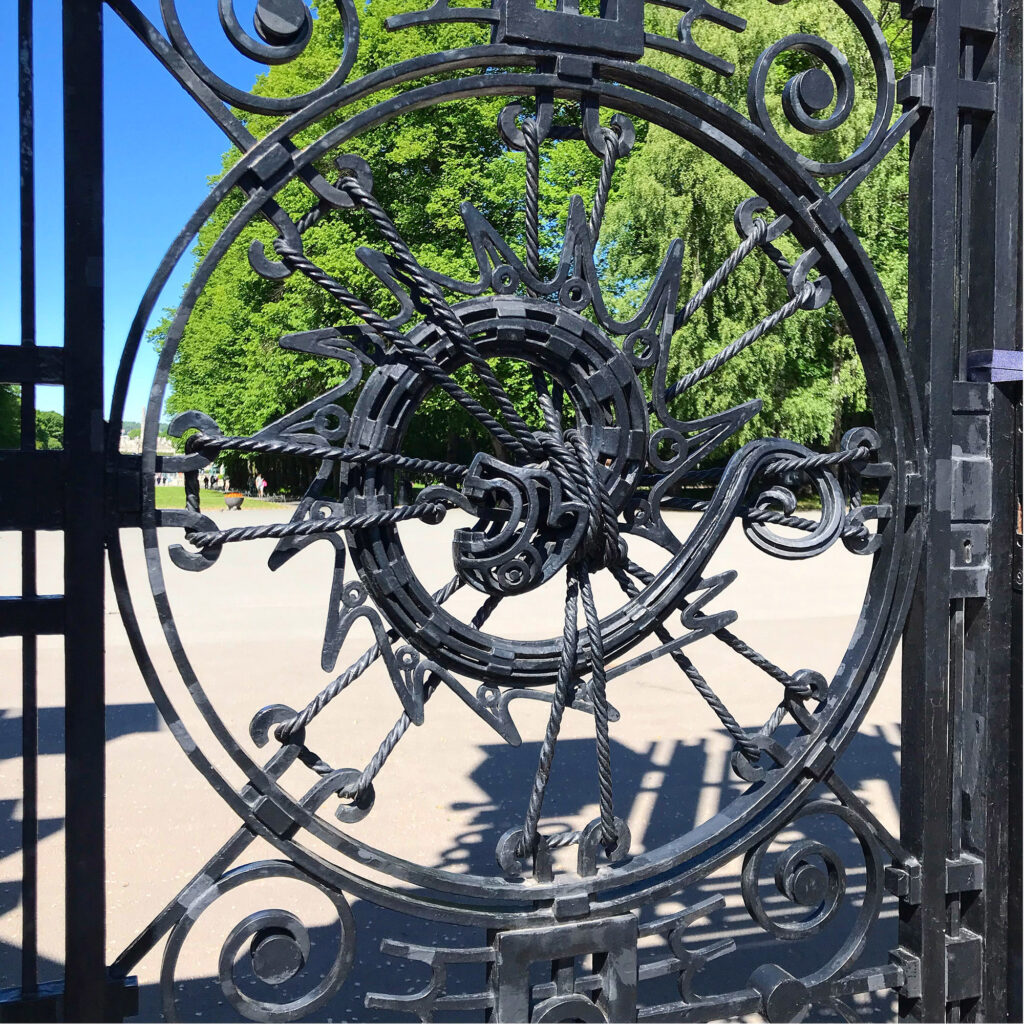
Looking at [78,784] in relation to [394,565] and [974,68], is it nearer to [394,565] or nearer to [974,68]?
[394,565]

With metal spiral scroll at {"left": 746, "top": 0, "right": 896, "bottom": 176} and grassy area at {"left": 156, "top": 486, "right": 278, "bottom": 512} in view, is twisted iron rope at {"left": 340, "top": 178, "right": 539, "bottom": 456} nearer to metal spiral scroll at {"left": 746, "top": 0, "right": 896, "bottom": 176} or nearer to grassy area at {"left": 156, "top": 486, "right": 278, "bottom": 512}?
metal spiral scroll at {"left": 746, "top": 0, "right": 896, "bottom": 176}

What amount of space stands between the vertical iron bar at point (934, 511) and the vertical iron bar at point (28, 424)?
186 cm

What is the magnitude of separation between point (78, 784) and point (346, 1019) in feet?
5.15

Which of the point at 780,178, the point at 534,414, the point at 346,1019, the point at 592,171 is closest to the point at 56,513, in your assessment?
the point at 780,178

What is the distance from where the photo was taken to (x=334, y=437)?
1.80 metres

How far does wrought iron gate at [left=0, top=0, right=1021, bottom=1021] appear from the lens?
1.72 meters

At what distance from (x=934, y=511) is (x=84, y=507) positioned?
1.81 m

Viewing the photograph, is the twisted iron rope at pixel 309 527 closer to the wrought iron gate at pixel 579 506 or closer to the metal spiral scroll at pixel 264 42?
the wrought iron gate at pixel 579 506

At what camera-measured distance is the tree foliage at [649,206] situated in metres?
16.8

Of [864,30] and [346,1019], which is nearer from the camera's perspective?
[864,30]

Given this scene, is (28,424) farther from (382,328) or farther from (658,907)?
(658,907)

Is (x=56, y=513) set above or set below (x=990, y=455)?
below

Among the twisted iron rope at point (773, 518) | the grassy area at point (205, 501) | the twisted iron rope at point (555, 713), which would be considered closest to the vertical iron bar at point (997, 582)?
the twisted iron rope at point (773, 518)

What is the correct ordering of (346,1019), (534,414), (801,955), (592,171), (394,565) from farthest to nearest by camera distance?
1. (534,414)
2. (592,171)
3. (801,955)
4. (346,1019)
5. (394,565)
